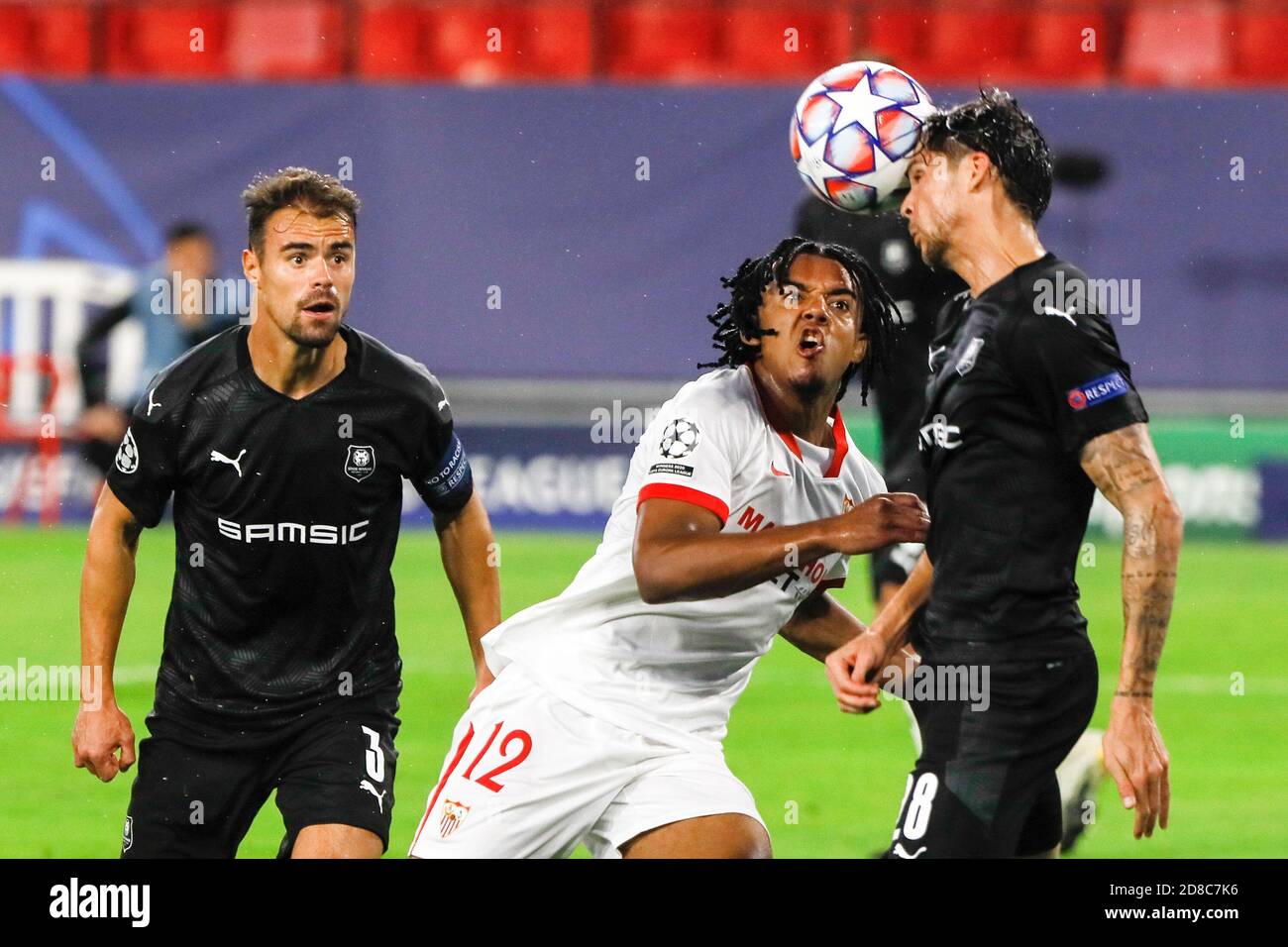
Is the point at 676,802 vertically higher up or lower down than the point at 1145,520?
lower down

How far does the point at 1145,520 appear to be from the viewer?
420 centimetres

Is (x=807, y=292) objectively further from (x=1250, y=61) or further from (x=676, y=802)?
(x=1250, y=61)

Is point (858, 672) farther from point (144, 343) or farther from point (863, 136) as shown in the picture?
point (144, 343)

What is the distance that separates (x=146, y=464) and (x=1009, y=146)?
241 cm

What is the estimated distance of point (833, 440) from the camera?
5.12 m

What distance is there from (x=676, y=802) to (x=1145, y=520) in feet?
4.50

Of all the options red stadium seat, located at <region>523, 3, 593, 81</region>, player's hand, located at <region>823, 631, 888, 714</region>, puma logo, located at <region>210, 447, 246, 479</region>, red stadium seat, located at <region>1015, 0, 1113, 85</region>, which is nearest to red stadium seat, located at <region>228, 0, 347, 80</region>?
red stadium seat, located at <region>523, 3, 593, 81</region>

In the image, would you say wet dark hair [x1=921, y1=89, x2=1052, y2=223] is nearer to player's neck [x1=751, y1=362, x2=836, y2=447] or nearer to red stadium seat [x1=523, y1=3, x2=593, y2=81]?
player's neck [x1=751, y1=362, x2=836, y2=447]

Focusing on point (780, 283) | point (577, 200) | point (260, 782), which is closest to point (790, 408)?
point (780, 283)

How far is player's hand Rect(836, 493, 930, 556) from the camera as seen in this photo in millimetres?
4453

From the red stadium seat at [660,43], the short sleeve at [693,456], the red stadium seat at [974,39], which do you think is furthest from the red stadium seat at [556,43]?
the short sleeve at [693,456]

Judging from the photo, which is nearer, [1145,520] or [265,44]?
[1145,520]

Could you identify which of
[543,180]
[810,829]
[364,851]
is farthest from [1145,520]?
[543,180]

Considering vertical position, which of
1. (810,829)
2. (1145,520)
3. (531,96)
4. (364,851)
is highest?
(531,96)
